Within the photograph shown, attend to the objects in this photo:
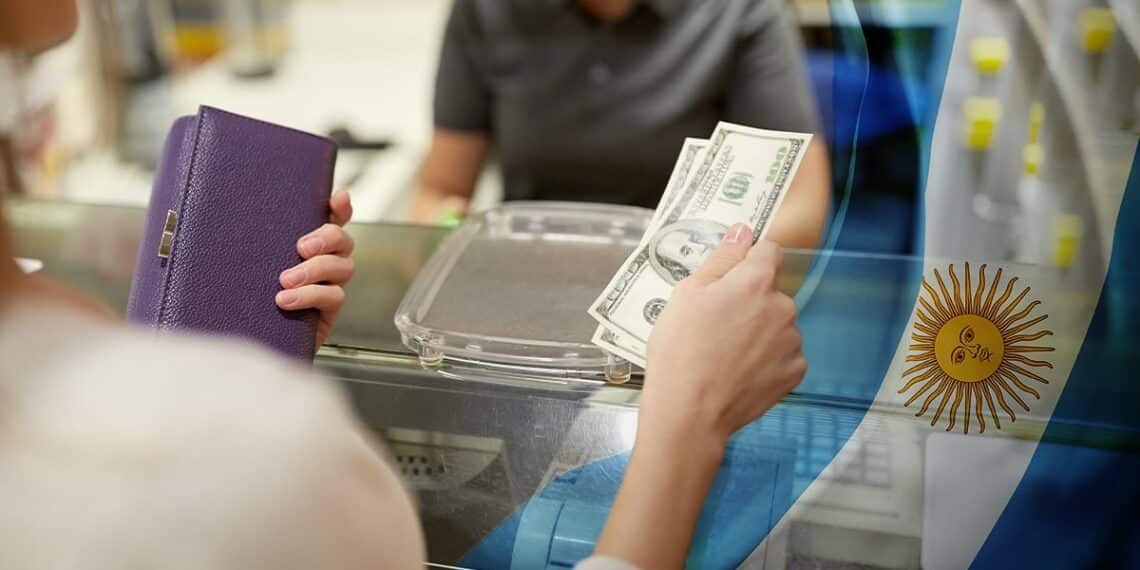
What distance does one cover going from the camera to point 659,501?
1.85 ft

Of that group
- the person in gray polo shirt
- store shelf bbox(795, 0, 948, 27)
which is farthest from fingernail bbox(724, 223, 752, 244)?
the person in gray polo shirt

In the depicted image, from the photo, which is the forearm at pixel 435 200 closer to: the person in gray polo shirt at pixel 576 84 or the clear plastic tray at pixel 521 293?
the person in gray polo shirt at pixel 576 84

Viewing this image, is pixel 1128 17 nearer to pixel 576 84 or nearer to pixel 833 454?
pixel 833 454

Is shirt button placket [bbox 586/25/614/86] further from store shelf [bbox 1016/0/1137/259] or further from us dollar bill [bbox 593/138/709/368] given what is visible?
store shelf [bbox 1016/0/1137/259]

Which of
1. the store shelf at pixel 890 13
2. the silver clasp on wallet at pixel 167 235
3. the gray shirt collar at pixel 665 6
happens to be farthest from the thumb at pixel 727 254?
the gray shirt collar at pixel 665 6

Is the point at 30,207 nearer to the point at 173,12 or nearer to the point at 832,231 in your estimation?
the point at 832,231

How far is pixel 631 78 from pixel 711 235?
881mm

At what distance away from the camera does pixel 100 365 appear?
44 cm

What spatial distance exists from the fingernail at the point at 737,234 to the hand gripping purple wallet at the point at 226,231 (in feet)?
1.07

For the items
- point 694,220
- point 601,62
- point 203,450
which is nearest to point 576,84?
point 601,62

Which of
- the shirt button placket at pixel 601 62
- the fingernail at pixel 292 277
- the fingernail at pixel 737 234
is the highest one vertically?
the shirt button placket at pixel 601 62

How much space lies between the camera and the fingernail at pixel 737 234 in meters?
0.67

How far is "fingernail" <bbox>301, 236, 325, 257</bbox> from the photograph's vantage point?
750 mm

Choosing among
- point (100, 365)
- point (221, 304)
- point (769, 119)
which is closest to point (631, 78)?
point (769, 119)
